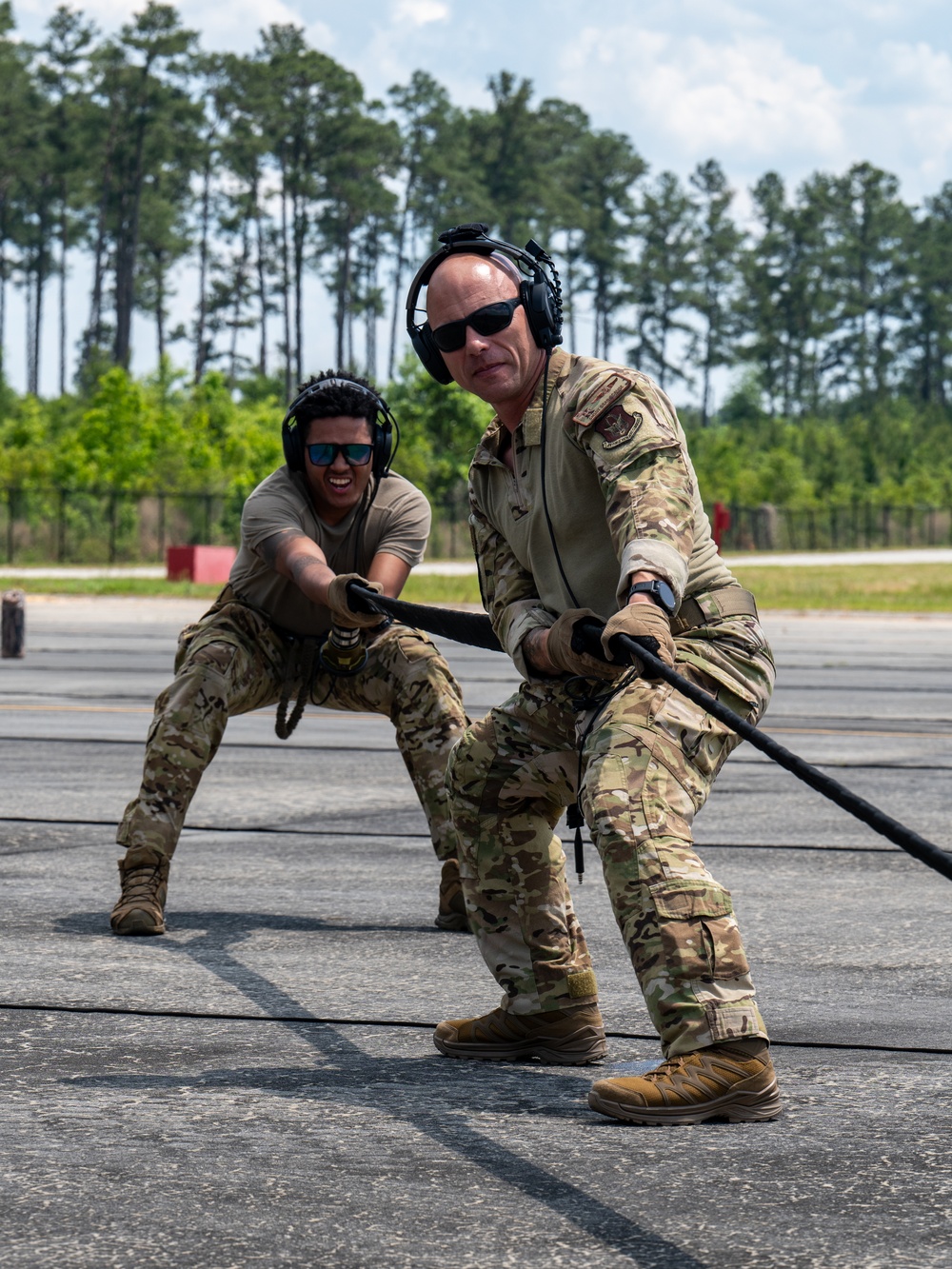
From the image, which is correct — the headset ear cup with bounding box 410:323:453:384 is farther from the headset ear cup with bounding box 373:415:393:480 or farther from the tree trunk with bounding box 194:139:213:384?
the tree trunk with bounding box 194:139:213:384

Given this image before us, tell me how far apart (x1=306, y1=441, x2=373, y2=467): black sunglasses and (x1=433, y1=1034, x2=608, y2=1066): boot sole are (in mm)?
2482

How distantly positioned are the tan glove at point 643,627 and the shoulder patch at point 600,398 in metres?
0.52

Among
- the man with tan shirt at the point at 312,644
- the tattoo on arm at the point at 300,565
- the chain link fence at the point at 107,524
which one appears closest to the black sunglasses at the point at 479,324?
the man with tan shirt at the point at 312,644

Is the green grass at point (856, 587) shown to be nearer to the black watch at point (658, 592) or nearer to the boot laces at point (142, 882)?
the boot laces at point (142, 882)

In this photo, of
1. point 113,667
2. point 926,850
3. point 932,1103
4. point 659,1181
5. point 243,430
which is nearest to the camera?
point 926,850

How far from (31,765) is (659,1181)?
24.1 feet

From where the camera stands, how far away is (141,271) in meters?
88.0

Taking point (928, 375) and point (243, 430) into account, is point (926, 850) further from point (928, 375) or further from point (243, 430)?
point (928, 375)

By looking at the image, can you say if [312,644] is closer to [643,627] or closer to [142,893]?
[142,893]

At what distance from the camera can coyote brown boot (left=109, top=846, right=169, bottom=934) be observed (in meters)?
5.84

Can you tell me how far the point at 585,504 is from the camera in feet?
13.7

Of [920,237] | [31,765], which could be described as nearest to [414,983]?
[31,765]

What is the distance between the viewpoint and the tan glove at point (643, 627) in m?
3.65

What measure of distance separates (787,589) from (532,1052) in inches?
1325
